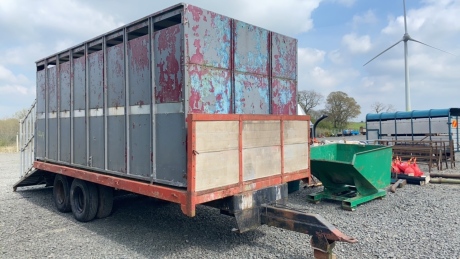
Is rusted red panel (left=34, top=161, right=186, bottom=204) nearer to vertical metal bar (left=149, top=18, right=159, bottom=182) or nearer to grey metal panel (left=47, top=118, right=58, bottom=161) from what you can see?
vertical metal bar (left=149, top=18, right=159, bottom=182)

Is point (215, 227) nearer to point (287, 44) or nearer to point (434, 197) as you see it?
point (287, 44)

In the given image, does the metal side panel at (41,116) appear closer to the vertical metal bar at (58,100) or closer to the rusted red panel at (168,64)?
the vertical metal bar at (58,100)

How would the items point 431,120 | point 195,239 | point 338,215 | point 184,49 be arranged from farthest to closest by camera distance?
point 431,120 → point 338,215 → point 195,239 → point 184,49

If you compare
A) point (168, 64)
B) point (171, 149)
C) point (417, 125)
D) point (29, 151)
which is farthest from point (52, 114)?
point (417, 125)

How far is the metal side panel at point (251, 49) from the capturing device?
496cm

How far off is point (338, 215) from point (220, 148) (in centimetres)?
356

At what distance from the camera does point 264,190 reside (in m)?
4.82

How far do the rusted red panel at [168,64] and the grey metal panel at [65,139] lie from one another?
128 inches

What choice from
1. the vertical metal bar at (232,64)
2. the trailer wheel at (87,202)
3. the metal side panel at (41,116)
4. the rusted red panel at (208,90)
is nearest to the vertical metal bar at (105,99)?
the trailer wheel at (87,202)

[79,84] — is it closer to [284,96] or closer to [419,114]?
[284,96]

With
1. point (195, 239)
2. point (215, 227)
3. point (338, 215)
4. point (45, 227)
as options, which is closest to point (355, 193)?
point (338, 215)

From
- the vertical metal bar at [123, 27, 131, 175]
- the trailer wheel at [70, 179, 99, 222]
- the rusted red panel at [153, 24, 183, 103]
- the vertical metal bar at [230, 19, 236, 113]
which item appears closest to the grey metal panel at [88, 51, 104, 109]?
the vertical metal bar at [123, 27, 131, 175]

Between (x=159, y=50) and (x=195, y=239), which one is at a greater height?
(x=159, y=50)

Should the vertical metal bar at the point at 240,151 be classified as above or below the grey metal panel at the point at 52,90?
below
